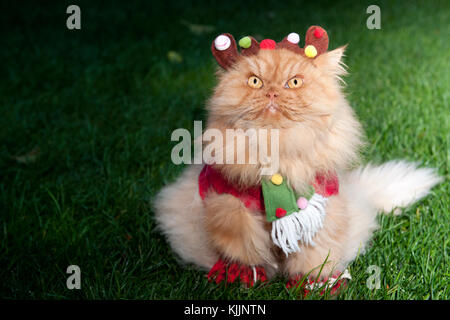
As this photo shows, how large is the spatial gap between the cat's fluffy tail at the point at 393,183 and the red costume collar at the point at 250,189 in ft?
1.50

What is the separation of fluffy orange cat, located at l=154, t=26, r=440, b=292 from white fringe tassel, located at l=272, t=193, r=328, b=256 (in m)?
0.05

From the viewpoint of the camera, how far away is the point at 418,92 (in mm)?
3109

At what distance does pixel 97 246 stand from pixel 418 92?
228cm

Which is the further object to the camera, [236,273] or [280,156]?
[236,273]

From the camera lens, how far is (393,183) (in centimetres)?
202

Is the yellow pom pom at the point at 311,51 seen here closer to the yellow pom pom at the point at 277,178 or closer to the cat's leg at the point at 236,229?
the yellow pom pom at the point at 277,178

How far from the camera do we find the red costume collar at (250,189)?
1459 mm

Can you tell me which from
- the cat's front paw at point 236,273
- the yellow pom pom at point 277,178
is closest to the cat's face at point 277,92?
the yellow pom pom at point 277,178

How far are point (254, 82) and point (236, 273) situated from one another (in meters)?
0.66

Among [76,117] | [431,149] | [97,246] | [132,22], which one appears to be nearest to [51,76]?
[76,117]

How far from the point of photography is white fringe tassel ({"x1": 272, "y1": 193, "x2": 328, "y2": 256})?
4.65 ft
